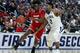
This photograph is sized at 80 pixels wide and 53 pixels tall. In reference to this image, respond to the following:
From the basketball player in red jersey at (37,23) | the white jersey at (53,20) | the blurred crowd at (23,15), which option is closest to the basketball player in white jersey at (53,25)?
the white jersey at (53,20)

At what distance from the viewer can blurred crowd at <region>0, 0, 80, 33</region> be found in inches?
452

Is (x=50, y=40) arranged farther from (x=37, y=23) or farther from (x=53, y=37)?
(x=37, y=23)

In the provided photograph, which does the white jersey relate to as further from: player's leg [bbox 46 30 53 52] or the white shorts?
player's leg [bbox 46 30 53 52]

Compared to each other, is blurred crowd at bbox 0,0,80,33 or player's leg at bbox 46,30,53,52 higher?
blurred crowd at bbox 0,0,80,33

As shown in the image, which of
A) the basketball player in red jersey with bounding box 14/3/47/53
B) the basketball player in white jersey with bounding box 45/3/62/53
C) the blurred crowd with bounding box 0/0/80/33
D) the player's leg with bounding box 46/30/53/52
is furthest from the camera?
the blurred crowd with bounding box 0/0/80/33

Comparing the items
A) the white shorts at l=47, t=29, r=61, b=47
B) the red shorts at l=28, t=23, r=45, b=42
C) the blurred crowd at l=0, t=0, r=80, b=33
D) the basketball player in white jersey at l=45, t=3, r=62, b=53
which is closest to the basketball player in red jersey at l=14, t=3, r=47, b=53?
the red shorts at l=28, t=23, r=45, b=42

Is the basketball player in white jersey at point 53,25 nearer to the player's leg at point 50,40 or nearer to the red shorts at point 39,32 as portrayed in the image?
the player's leg at point 50,40

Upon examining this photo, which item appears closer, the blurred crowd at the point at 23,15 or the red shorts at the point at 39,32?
the red shorts at the point at 39,32

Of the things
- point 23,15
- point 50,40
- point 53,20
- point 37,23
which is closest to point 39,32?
point 37,23

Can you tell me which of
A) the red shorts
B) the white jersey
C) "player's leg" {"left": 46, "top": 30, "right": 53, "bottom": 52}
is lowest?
"player's leg" {"left": 46, "top": 30, "right": 53, "bottom": 52}

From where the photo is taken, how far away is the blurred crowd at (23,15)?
11.5 meters

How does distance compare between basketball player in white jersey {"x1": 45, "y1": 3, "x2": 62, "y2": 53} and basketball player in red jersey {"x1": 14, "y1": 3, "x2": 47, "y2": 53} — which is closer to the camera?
basketball player in red jersey {"x1": 14, "y1": 3, "x2": 47, "y2": 53}

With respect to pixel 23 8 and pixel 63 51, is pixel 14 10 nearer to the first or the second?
pixel 23 8

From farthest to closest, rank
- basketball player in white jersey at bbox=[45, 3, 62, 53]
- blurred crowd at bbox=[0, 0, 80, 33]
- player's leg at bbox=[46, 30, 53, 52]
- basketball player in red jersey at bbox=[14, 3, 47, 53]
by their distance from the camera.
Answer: blurred crowd at bbox=[0, 0, 80, 33]
player's leg at bbox=[46, 30, 53, 52]
basketball player in white jersey at bbox=[45, 3, 62, 53]
basketball player in red jersey at bbox=[14, 3, 47, 53]
